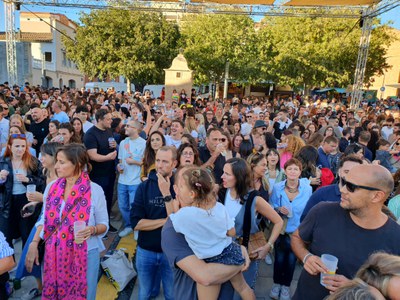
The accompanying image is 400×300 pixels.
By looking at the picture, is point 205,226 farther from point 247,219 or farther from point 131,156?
point 131,156

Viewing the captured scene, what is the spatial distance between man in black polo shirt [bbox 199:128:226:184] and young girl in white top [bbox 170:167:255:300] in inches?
93.9

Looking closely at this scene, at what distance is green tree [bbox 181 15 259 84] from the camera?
89.4 feet

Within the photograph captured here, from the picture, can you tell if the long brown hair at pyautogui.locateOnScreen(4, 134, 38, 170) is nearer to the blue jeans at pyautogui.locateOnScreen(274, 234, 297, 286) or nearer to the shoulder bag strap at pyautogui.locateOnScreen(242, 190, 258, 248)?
the shoulder bag strap at pyautogui.locateOnScreen(242, 190, 258, 248)

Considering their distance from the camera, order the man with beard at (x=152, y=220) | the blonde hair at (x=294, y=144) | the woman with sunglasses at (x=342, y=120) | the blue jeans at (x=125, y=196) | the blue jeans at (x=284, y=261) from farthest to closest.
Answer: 1. the woman with sunglasses at (x=342, y=120)
2. the blonde hair at (x=294, y=144)
3. the blue jeans at (x=125, y=196)
4. the blue jeans at (x=284, y=261)
5. the man with beard at (x=152, y=220)

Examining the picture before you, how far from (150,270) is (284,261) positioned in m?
1.62

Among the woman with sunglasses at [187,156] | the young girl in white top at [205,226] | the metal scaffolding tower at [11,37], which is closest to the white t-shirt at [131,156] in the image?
the woman with sunglasses at [187,156]

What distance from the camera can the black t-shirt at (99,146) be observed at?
4.90 meters

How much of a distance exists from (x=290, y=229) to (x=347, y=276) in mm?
1645

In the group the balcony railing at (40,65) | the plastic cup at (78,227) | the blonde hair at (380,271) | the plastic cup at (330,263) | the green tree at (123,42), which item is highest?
the green tree at (123,42)

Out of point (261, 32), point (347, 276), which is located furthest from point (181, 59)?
point (347, 276)

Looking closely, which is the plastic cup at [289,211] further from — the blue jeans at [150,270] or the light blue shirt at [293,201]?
the blue jeans at [150,270]

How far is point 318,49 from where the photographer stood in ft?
83.4

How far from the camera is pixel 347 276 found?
6.71 ft

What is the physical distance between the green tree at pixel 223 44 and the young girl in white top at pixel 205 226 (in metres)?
26.5
